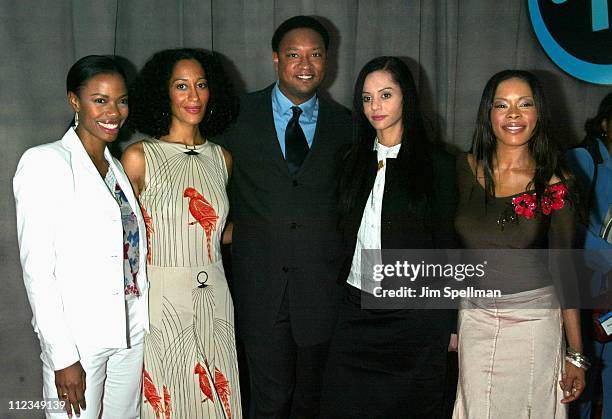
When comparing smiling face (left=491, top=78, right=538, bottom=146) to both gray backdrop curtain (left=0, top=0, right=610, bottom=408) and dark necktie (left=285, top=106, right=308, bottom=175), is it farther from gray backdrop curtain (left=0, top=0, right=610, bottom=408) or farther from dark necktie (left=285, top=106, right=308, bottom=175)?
gray backdrop curtain (left=0, top=0, right=610, bottom=408)

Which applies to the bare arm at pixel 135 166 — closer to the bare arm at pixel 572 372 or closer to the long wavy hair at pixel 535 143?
the long wavy hair at pixel 535 143

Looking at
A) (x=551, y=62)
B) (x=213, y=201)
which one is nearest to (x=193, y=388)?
(x=213, y=201)

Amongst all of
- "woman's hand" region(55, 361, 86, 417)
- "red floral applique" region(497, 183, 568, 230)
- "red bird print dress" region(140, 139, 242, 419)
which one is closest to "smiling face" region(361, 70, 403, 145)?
"red floral applique" region(497, 183, 568, 230)

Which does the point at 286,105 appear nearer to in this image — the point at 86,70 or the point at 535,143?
the point at 86,70

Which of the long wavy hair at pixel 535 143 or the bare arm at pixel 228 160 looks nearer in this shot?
the long wavy hair at pixel 535 143

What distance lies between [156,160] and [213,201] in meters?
0.23

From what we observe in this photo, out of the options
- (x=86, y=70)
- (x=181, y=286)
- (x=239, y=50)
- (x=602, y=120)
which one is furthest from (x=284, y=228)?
(x=602, y=120)

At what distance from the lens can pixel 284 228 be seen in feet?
Result: 6.83

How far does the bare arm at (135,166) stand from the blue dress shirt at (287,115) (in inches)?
19.8

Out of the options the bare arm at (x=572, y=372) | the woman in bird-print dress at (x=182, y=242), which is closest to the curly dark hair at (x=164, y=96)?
the woman in bird-print dress at (x=182, y=242)

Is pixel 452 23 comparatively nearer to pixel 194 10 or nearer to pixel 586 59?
pixel 586 59

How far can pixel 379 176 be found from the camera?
2.06 metres

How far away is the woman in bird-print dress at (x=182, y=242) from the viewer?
1898 millimetres

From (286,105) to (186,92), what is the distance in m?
0.37
